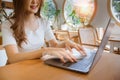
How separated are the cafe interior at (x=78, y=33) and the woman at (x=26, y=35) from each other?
7cm

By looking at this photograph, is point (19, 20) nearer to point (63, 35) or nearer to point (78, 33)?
point (78, 33)

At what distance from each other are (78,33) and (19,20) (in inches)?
90.9

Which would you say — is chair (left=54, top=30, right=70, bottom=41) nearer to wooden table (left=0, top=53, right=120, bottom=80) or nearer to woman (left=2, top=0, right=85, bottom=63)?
woman (left=2, top=0, right=85, bottom=63)

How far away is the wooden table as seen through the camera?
0.62 meters

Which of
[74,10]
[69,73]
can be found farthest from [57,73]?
[74,10]

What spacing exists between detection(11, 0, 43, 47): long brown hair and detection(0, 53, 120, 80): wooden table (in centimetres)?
32

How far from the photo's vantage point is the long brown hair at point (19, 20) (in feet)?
3.51

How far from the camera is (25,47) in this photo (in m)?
1.15

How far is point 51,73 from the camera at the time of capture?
25.9 inches

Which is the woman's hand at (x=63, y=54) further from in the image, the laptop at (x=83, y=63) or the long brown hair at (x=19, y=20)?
the long brown hair at (x=19, y=20)

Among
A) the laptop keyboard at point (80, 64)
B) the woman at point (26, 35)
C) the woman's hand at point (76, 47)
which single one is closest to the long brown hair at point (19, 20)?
the woman at point (26, 35)

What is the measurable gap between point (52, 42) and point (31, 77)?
28.6 inches

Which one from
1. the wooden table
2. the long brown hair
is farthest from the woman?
the wooden table

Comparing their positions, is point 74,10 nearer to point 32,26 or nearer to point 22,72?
point 32,26
